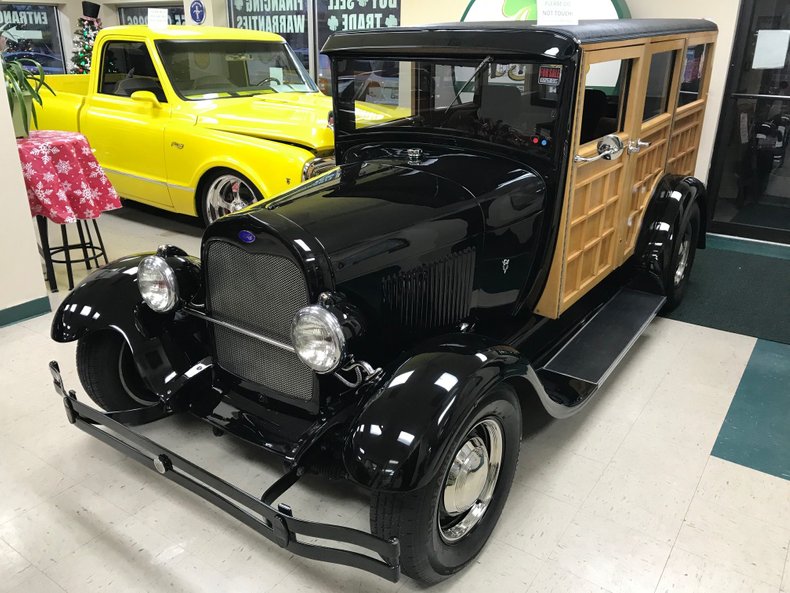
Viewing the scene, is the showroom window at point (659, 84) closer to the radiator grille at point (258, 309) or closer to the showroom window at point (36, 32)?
the radiator grille at point (258, 309)

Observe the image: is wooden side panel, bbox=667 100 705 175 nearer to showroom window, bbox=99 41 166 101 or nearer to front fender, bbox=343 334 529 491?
front fender, bbox=343 334 529 491

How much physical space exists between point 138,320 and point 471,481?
1.43m

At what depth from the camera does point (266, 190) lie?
4.85 metres

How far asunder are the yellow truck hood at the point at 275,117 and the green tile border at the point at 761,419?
9.78 ft

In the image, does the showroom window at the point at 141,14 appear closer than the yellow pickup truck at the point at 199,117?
No

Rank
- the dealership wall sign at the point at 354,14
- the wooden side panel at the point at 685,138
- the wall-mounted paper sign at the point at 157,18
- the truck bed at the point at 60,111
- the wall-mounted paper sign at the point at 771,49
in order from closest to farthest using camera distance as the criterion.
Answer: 1. the wooden side panel at the point at 685,138
2. the wall-mounted paper sign at the point at 771,49
3. the wall-mounted paper sign at the point at 157,18
4. the truck bed at the point at 60,111
5. the dealership wall sign at the point at 354,14

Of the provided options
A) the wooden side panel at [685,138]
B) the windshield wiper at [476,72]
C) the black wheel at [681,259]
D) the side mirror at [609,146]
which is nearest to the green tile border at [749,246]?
the wooden side panel at [685,138]

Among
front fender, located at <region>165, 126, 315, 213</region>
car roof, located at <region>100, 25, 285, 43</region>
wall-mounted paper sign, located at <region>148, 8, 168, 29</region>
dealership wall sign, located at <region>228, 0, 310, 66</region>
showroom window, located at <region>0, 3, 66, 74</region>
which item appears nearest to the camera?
front fender, located at <region>165, 126, 315, 213</region>

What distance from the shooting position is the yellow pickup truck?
16.0 feet

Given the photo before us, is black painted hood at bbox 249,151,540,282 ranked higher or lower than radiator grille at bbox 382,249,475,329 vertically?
higher

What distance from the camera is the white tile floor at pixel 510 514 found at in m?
2.17

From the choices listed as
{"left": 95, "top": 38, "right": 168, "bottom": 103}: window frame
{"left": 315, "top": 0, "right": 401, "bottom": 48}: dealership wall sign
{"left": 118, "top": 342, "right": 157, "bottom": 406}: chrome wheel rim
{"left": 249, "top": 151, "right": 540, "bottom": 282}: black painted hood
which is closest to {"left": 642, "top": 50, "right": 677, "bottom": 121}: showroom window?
{"left": 249, "top": 151, "right": 540, "bottom": 282}: black painted hood

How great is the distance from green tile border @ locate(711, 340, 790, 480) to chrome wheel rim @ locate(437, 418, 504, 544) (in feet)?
3.92

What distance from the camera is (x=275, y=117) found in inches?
201
